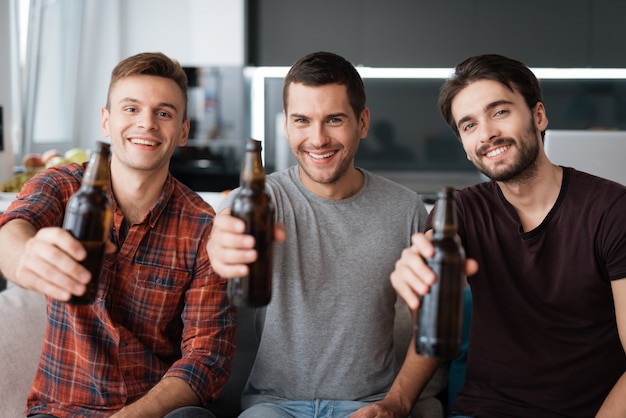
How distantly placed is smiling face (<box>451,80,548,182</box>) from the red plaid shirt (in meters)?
0.70

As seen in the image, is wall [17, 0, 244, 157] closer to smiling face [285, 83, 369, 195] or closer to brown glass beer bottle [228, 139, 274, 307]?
smiling face [285, 83, 369, 195]

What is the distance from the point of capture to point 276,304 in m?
1.74

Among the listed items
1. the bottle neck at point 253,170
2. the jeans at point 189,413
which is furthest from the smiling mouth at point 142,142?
the jeans at point 189,413

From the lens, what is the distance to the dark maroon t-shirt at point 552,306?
1.59 metres

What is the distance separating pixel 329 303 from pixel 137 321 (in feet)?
1.59

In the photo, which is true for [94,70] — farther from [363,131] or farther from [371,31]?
[363,131]

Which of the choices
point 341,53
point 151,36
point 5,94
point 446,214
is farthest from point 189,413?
point 151,36

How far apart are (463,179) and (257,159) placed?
5018 millimetres

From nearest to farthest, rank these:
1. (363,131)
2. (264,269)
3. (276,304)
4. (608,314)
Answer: (264,269), (608,314), (276,304), (363,131)

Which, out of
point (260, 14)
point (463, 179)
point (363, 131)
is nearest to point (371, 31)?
point (260, 14)

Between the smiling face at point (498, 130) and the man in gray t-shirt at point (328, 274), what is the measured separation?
26 centimetres

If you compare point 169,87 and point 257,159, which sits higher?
point 169,87

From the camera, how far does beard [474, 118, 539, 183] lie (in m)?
1.65

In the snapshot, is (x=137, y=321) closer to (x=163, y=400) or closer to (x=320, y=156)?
(x=163, y=400)
